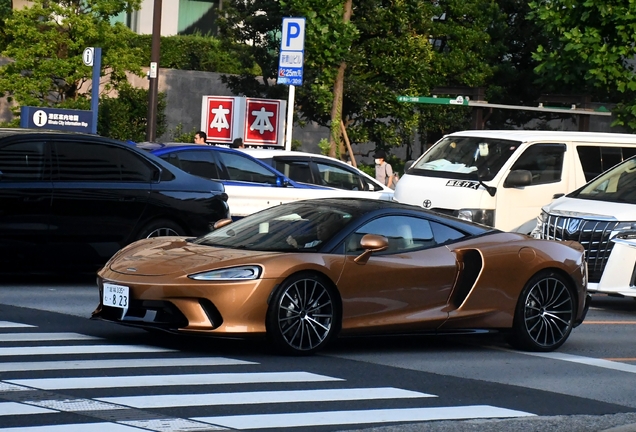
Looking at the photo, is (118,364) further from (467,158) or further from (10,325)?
(467,158)

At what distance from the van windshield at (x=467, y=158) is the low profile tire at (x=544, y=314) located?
646 cm

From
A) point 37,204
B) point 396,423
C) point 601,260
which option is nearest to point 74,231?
point 37,204

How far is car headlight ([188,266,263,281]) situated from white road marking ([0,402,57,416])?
91.5 inches

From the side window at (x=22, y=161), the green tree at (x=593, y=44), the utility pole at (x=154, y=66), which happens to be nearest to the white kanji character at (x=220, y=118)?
the utility pole at (x=154, y=66)

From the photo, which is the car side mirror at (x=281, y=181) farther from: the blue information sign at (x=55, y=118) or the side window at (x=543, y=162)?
the blue information sign at (x=55, y=118)

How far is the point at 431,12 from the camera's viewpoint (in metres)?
29.8

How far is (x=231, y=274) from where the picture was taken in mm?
9242

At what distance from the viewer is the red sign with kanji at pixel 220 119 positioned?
25.4 m

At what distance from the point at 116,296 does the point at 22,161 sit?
401 cm

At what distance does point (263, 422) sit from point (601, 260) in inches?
307

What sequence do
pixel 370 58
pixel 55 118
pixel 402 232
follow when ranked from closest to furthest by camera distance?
pixel 402 232
pixel 55 118
pixel 370 58

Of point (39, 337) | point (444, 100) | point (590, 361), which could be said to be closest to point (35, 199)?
point (39, 337)

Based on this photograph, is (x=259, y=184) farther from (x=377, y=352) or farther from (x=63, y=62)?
(x=63, y=62)

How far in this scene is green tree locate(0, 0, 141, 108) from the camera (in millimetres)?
28188
